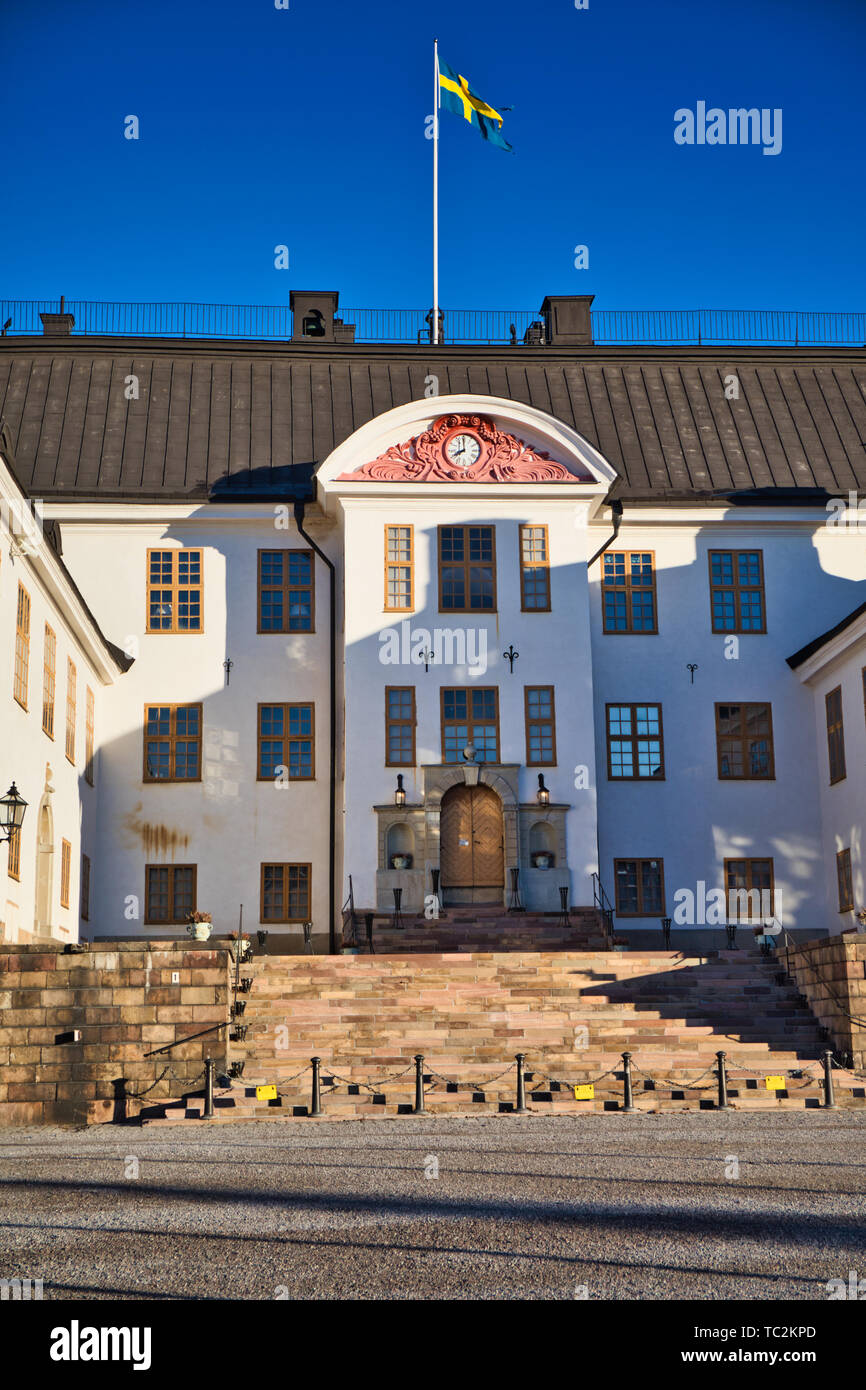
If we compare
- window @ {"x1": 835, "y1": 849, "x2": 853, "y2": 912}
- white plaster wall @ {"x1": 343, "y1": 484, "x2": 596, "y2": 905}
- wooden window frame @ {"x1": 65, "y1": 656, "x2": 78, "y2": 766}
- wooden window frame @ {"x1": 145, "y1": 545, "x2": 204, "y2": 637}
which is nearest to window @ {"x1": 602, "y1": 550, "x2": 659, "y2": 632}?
white plaster wall @ {"x1": 343, "y1": 484, "x2": 596, "y2": 905}

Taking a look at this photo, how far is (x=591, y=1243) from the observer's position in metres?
10.6

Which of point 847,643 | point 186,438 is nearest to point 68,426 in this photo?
point 186,438

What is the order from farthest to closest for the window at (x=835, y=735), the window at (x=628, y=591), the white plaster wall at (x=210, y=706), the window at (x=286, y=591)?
the window at (x=628, y=591)
the window at (x=286, y=591)
the white plaster wall at (x=210, y=706)
the window at (x=835, y=735)

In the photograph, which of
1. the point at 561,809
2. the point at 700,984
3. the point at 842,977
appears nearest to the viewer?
the point at 842,977

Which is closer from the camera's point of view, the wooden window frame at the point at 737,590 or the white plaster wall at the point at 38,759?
the white plaster wall at the point at 38,759

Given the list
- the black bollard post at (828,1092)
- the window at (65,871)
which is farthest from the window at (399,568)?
the black bollard post at (828,1092)

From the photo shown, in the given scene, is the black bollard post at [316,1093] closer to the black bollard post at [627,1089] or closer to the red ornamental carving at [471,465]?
the black bollard post at [627,1089]

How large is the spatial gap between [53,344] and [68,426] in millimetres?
2617

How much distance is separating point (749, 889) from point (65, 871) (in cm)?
1325

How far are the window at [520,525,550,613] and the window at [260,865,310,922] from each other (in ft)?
22.3

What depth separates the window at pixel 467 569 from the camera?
3212cm

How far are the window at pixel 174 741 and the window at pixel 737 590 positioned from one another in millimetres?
10818

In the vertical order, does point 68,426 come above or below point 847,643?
above

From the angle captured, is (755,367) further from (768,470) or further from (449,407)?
(449,407)
